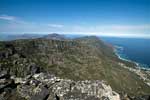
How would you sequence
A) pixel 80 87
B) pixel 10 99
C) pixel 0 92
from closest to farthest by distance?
1. pixel 10 99
2. pixel 0 92
3. pixel 80 87

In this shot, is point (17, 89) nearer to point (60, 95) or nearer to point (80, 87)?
point (60, 95)

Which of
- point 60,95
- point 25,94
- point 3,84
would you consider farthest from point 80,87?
point 3,84

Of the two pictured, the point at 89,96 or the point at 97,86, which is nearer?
the point at 89,96

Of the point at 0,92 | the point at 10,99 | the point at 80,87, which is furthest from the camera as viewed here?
the point at 80,87

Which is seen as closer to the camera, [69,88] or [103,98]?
[103,98]

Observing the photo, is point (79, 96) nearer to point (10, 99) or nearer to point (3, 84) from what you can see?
point (10, 99)

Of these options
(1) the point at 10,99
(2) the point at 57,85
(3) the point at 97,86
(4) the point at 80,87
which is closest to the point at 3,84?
(1) the point at 10,99

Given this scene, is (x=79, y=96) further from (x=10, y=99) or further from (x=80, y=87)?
(x=10, y=99)

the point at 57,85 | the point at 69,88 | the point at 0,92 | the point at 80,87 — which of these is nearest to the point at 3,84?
the point at 0,92
